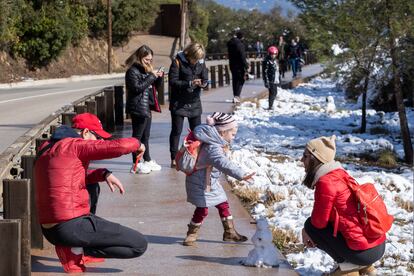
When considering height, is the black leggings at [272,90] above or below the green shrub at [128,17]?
below

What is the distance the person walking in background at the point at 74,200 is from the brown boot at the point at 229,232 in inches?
52.1

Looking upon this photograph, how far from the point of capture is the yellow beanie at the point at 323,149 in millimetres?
6527

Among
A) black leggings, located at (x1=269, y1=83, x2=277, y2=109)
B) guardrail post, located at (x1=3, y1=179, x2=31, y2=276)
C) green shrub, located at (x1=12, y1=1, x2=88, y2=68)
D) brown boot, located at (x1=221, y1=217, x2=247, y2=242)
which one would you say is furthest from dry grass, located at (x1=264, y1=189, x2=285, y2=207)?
green shrub, located at (x1=12, y1=1, x2=88, y2=68)

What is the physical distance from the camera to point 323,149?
6.55 m

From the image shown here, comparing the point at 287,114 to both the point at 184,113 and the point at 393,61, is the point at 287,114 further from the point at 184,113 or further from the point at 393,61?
the point at 184,113

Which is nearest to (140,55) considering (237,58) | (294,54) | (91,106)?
(91,106)

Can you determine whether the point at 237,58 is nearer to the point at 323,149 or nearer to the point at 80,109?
the point at 80,109

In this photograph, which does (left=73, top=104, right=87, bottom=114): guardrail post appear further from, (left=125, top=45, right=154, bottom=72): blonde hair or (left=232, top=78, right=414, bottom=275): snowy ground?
(left=232, top=78, right=414, bottom=275): snowy ground

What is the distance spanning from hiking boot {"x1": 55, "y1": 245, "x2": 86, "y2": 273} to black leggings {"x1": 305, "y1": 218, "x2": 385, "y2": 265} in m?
1.84

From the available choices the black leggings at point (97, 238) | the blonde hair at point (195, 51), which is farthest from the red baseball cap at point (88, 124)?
the blonde hair at point (195, 51)

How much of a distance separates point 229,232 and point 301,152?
9536 mm

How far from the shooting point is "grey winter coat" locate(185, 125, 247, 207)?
293 inches

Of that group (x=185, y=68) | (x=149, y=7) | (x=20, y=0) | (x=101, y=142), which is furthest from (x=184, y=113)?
(x=149, y=7)

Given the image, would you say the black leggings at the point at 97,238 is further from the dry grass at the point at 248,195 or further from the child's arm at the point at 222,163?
the dry grass at the point at 248,195
